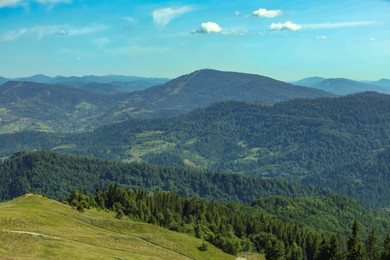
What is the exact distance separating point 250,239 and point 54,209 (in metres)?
84.2

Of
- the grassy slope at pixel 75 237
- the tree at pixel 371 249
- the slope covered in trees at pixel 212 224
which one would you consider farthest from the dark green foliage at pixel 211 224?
the tree at pixel 371 249

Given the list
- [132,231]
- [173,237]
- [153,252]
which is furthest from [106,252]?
[173,237]

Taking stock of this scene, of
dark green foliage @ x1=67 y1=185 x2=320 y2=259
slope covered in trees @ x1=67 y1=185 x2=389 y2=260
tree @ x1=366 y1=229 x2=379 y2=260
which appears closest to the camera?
tree @ x1=366 y1=229 x2=379 y2=260

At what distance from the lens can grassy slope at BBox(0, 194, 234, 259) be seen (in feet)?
257

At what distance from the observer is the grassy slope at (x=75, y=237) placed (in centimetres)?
7819

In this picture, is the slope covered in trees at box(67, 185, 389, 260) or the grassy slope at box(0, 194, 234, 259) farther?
the slope covered in trees at box(67, 185, 389, 260)

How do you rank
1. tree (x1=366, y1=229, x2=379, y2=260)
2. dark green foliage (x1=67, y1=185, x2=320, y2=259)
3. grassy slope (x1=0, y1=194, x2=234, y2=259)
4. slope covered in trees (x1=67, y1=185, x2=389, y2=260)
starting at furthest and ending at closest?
dark green foliage (x1=67, y1=185, x2=320, y2=259) → slope covered in trees (x1=67, y1=185, x2=389, y2=260) → tree (x1=366, y1=229, x2=379, y2=260) → grassy slope (x1=0, y1=194, x2=234, y2=259)

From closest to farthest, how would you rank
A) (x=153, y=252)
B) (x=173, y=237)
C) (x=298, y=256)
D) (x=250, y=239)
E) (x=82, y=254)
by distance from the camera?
(x=82, y=254) < (x=153, y=252) < (x=173, y=237) < (x=298, y=256) < (x=250, y=239)

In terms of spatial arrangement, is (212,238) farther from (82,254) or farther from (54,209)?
(82,254)

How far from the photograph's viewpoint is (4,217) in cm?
9400

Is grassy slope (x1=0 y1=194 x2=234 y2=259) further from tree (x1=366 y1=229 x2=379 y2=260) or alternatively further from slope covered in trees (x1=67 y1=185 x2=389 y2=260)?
tree (x1=366 y1=229 x2=379 y2=260)

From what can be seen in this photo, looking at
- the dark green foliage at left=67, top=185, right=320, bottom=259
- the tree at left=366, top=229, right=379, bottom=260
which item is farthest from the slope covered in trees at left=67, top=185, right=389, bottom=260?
the tree at left=366, top=229, right=379, bottom=260

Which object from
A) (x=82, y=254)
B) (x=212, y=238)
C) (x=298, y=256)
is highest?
(x=82, y=254)

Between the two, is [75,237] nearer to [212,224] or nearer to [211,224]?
[212,224]
